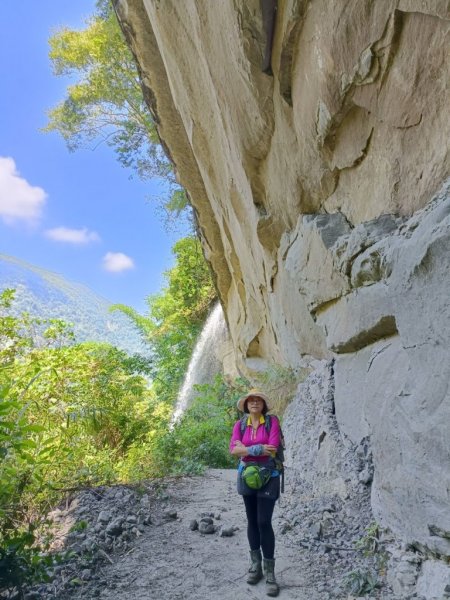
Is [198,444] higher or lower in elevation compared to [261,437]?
higher

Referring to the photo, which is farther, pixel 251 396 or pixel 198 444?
pixel 198 444

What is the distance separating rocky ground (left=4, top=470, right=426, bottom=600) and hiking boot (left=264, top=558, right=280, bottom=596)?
0.07 meters

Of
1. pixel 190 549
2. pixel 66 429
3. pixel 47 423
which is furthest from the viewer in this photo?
pixel 47 423

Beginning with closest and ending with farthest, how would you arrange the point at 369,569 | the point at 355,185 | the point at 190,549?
the point at 369,569 < the point at 190,549 < the point at 355,185

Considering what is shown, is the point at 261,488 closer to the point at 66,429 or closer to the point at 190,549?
the point at 190,549

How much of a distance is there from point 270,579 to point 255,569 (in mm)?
154

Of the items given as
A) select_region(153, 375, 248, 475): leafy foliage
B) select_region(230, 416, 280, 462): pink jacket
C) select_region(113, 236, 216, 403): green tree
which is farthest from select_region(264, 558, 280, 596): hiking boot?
select_region(113, 236, 216, 403): green tree

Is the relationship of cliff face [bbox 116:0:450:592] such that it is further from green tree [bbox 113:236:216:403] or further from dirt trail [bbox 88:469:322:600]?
green tree [bbox 113:236:216:403]

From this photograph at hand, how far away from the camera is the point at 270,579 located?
9.83 ft

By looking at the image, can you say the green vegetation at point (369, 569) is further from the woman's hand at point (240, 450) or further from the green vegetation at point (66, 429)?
the green vegetation at point (66, 429)

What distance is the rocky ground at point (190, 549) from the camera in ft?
9.84

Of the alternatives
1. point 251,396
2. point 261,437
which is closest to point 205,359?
point 251,396

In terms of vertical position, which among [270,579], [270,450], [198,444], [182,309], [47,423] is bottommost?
[270,579]

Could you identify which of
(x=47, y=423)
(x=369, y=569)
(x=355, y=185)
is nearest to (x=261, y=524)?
(x=369, y=569)
